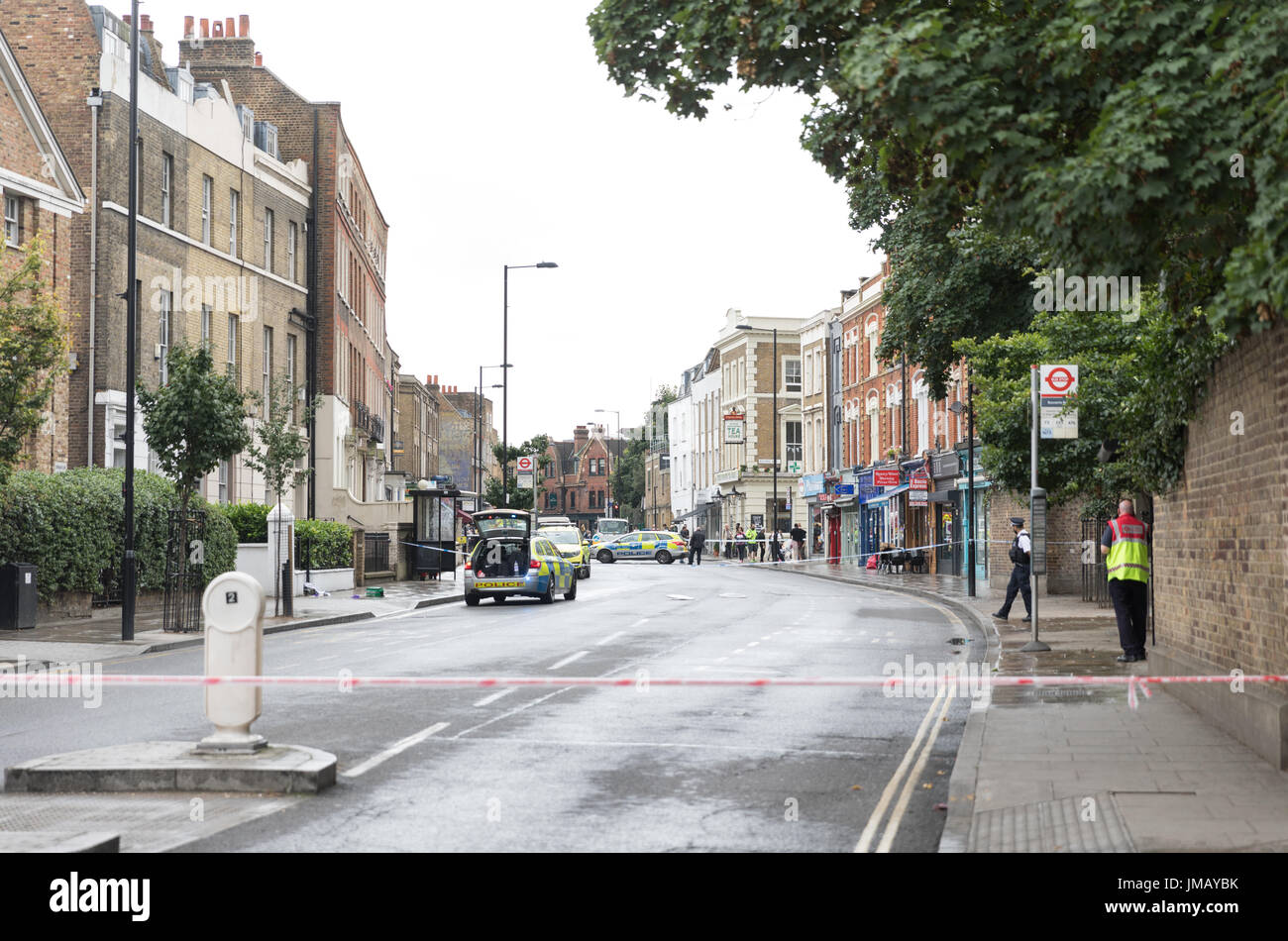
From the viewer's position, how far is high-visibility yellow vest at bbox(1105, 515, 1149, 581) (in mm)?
15008

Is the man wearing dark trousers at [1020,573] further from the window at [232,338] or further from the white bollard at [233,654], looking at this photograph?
the window at [232,338]

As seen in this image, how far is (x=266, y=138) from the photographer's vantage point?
4472 centimetres

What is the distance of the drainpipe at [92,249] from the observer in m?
Result: 31.4

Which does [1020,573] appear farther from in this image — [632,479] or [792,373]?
[632,479]

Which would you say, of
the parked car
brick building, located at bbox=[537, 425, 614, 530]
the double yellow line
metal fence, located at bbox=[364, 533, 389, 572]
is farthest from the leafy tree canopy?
brick building, located at bbox=[537, 425, 614, 530]

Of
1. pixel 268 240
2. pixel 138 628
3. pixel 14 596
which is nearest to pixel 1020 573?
pixel 138 628

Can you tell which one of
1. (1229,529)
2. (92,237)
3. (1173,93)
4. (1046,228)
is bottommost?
(1229,529)

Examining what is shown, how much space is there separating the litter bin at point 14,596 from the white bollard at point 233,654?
14.4m

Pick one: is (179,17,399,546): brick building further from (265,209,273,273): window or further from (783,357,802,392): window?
(783,357,802,392): window

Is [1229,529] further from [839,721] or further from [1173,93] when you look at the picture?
[1173,93]

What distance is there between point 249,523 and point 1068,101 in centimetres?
2786

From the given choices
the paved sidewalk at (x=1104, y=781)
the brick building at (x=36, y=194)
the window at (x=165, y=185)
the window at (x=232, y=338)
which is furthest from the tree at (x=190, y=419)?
the paved sidewalk at (x=1104, y=781)
